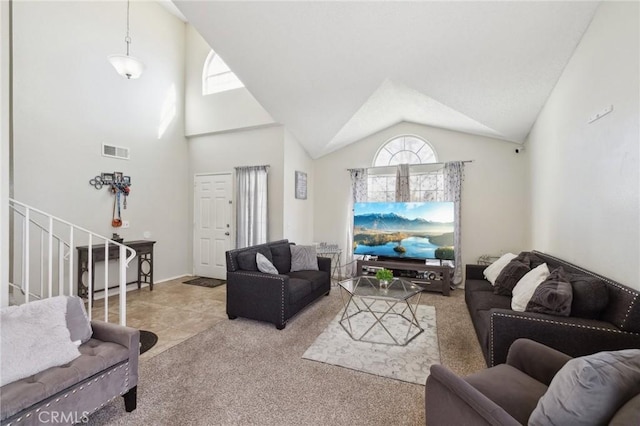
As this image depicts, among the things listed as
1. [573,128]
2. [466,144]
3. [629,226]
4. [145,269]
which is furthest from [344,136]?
[145,269]

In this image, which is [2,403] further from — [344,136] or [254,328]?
[344,136]

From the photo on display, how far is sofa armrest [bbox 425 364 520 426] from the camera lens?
1091mm

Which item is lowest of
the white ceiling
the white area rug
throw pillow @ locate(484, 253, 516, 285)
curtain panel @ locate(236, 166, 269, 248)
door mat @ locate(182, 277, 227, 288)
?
door mat @ locate(182, 277, 227, 288)

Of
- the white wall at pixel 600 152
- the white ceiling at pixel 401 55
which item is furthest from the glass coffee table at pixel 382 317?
the white ceiling at pixel 401 55

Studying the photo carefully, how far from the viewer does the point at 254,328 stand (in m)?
3.20

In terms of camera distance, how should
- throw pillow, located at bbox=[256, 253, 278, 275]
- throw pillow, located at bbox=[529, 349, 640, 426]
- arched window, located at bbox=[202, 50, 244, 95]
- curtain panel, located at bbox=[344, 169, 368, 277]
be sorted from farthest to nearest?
arched window, located at bbox=[202, 50, 244, 95] → curtain panel, located at bbox=[344, 169, 368, 277] → throw pillow, located at bbox=[256, 253, 278, 275] → throw pillow, located at bbox=[529, 349, 640, 426]

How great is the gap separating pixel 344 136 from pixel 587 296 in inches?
154

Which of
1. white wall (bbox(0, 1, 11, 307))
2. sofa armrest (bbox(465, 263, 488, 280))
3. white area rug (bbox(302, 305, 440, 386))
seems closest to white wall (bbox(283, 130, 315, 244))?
white area rug (bbox(302, 305, 440, 386))

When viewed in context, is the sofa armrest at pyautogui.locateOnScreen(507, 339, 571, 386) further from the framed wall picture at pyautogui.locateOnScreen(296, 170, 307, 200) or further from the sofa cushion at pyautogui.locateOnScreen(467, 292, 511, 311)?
the framed wall picture at pyautogui.locateOnScreen(296, 170, 307, 200)

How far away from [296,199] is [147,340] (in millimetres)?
3157

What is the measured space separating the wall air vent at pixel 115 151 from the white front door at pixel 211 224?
132 cm

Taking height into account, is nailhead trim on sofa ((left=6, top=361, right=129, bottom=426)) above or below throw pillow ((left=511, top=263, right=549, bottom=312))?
below

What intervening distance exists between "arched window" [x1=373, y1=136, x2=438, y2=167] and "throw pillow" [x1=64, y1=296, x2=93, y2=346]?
15.3 feet

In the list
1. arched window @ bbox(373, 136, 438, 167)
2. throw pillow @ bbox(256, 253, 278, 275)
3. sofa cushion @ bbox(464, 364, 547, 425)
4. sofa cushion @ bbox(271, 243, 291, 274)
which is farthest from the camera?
arched window @ bbox(373, 136, 438, 167)
